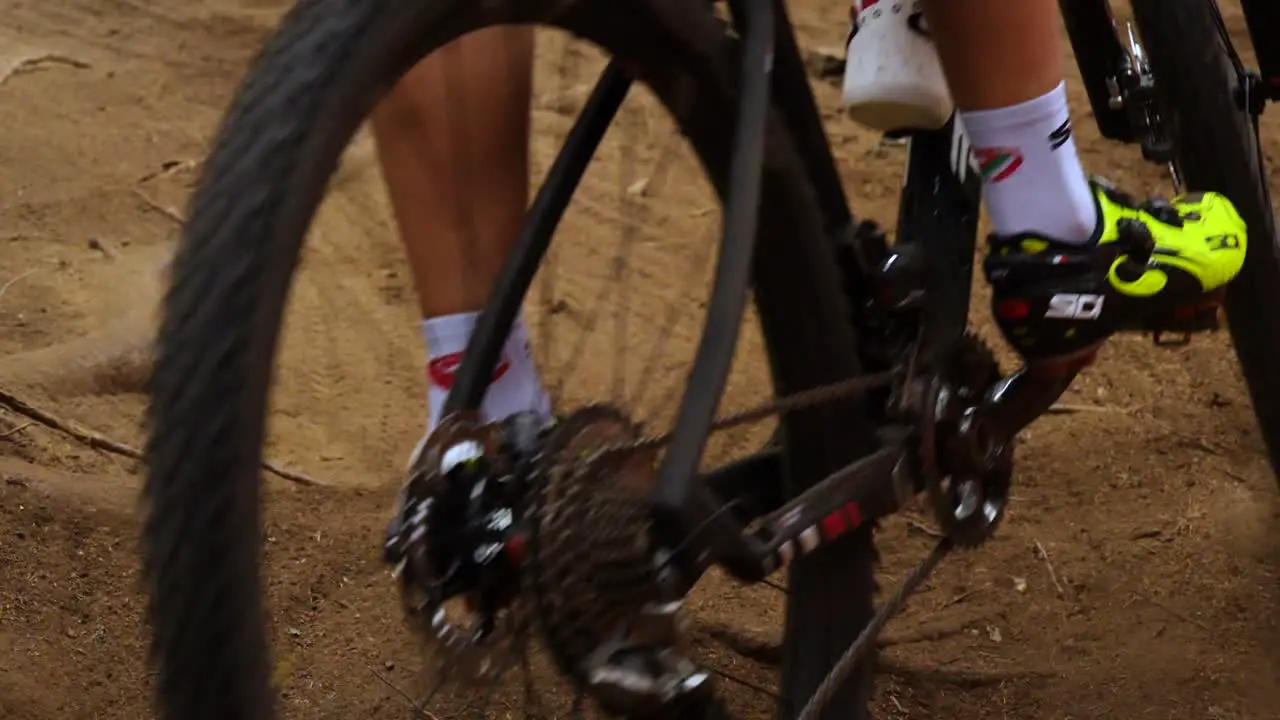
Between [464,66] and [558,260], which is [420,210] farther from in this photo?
[558,260]

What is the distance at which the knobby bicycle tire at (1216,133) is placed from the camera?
3.78 ft

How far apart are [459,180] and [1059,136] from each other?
0.44m

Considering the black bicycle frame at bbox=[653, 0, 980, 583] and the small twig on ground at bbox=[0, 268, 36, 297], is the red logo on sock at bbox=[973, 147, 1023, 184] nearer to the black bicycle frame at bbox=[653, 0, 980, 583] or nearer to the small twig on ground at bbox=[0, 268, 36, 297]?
the black bicycle frame at bbox=[653, 0, 980, 583]

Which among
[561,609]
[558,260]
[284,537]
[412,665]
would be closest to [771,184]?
[561,609]

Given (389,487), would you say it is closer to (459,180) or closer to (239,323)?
(459,180)

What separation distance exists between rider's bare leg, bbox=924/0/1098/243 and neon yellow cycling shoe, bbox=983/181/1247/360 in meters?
0.02

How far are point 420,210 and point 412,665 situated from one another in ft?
1.92

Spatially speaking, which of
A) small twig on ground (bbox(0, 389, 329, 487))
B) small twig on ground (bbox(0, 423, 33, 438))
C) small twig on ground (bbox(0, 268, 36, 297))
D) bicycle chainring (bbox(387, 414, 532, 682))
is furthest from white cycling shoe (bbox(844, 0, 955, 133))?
small twig on ground (bbox(0, 268, 36, 297))

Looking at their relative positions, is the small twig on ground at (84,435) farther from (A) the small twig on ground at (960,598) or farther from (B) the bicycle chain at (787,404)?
(B) the bicycle chain at (787,404)

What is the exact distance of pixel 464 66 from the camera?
84 centimetres

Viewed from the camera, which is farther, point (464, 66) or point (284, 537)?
point (284, 537)

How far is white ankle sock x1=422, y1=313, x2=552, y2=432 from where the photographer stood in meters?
0.85

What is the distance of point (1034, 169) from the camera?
3.26ft

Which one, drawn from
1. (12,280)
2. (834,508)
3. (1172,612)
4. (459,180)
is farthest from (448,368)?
(12,280)
